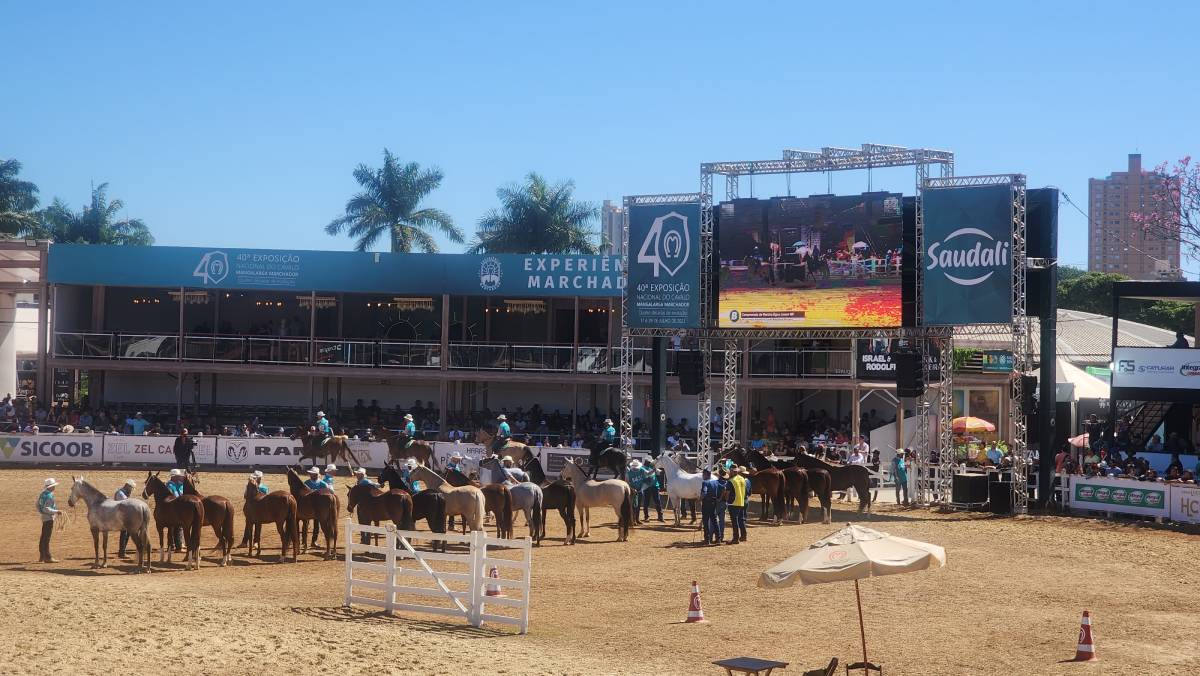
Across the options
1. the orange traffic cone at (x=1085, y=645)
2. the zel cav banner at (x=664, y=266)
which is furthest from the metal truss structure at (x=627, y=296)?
the orange traffic cone at (x=1085, y=645)

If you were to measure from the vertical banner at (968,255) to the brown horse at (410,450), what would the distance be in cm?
1432

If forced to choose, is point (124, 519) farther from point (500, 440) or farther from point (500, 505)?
point (500, 440)

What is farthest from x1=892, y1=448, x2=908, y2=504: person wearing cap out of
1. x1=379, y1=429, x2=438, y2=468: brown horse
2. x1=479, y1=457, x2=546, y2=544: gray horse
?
x1=379, y1=429, x2=438, y2=468: brown horse

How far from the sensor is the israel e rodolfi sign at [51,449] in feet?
120

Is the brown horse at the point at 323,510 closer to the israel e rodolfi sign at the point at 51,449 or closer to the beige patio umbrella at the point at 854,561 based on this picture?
the beige patio umbrella at the point at 854,561

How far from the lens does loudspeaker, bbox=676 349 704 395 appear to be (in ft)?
104

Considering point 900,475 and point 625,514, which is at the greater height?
point 900,475

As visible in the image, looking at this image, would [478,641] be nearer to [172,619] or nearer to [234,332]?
[172,619]

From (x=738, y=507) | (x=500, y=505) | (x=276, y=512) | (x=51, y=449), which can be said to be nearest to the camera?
(x=276, y=512)

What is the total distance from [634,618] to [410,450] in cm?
1880

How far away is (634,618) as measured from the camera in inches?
634

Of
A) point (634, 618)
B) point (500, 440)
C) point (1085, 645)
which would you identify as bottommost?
point (634, 618)

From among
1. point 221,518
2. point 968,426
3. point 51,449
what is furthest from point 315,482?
point 968,426

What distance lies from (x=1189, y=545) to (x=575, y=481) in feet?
40.1
